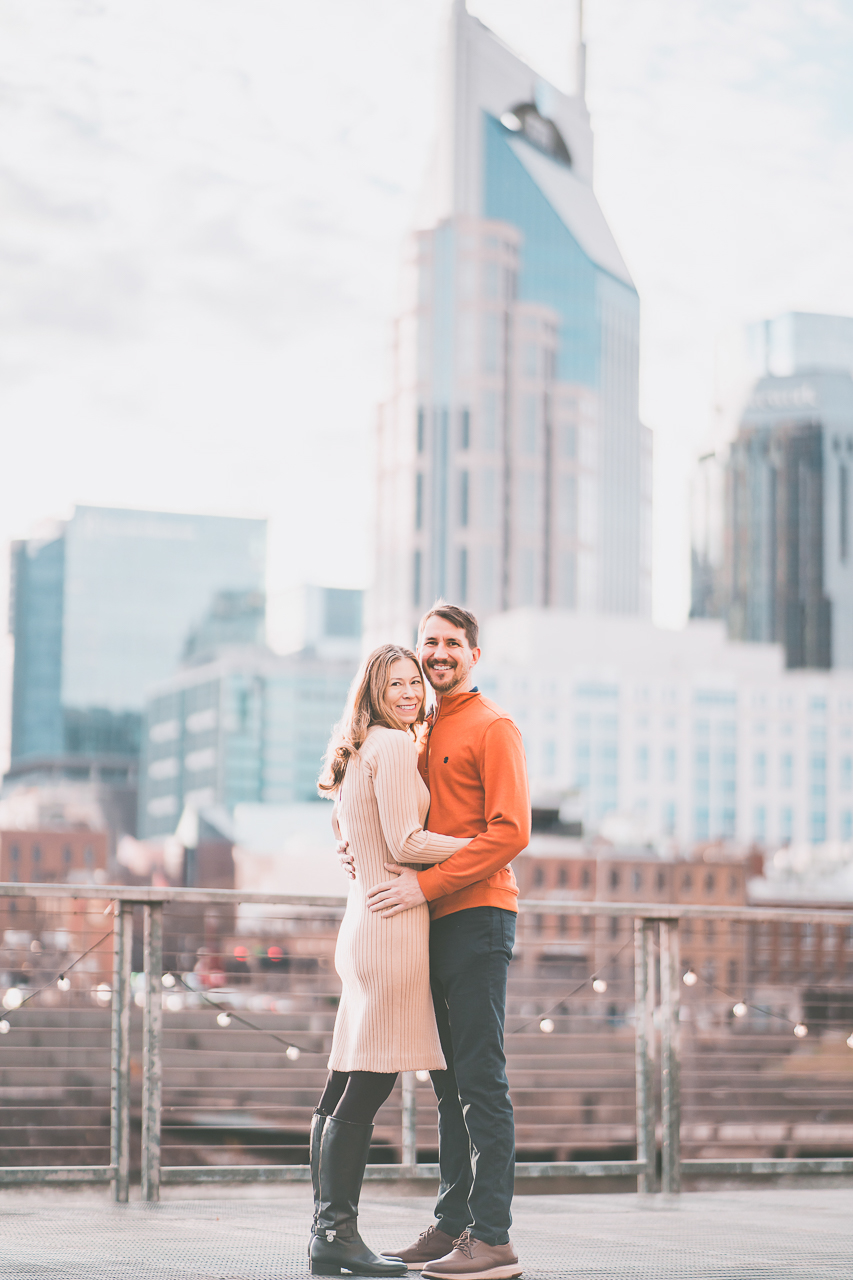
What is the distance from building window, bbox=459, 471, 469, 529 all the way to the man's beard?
119481 mm

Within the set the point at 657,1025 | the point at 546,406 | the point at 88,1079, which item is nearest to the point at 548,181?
the point at 546,406

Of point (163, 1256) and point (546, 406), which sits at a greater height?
point (546, 406)

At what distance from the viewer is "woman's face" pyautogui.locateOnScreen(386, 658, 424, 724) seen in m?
4.05

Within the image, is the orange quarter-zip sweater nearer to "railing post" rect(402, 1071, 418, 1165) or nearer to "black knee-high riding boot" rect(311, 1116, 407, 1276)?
"black knee-high riding boot" rect(311, 1116, 407, 1276)

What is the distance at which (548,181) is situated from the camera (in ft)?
451

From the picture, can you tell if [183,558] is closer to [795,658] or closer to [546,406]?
[546,406]

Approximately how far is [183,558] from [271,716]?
3662 cm

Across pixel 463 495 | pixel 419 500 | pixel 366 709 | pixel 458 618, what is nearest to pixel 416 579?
pixel 419 500

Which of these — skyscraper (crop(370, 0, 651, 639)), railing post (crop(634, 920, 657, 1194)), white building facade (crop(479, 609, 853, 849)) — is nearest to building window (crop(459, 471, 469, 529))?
skyscraper (crop(370, 0, 651, 639))

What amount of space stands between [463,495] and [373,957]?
395ft

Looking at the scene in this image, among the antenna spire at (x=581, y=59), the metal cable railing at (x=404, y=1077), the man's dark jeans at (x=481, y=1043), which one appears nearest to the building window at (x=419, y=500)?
the metal cable railing at (x=404, y=1077)

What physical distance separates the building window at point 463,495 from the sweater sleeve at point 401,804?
119754 millimetres

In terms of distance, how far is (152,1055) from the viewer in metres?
5.15

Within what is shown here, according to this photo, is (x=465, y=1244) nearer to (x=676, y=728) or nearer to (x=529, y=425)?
(x=676, y=728)
